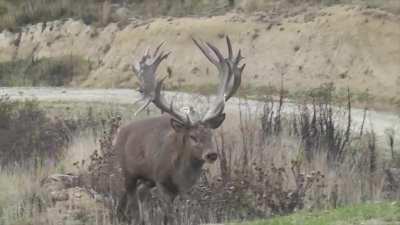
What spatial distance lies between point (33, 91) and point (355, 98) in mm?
12562

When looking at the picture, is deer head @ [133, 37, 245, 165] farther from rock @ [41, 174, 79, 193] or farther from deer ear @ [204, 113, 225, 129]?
rock @ [41, 174, 79, 193]

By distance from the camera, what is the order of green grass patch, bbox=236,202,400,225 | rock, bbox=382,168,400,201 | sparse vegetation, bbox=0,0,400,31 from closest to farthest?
green grass patch, bbox=236,202,400,225
rock, bbox=382,168,400,201
sparse vegetation, bbox=0,0,400,31

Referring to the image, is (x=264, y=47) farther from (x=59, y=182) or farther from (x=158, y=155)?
(x=158, y=155)

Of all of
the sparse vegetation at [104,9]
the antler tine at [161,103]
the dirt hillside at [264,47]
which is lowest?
the antler tine at [161,103]

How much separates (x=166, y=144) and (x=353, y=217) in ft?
9.49

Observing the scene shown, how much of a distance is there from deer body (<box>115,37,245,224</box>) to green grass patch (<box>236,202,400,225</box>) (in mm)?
1340

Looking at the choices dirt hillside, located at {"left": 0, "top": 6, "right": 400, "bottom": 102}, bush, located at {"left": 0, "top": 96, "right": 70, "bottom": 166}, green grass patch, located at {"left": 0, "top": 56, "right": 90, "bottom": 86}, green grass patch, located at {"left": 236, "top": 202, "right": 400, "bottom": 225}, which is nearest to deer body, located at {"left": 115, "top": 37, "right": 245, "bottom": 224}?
green grass patch, located at {"left": 236, "top": 202, "right": 400, "bottom": 225}

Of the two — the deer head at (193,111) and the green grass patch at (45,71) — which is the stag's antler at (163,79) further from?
the green grass patch at (45,71)

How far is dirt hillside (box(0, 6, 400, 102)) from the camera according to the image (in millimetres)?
33812

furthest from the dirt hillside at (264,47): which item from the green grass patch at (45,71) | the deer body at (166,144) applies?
the deer body at (166,144)

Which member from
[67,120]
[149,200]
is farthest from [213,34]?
[149,200]

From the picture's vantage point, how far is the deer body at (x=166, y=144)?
1216 centimetres

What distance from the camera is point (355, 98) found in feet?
103

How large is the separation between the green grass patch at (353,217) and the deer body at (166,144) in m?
1.34
